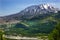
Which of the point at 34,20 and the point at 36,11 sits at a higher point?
the point at 36,11

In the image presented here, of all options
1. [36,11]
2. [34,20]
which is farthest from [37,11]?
[34,20]

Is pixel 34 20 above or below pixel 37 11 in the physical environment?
below

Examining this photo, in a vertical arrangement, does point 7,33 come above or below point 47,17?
below

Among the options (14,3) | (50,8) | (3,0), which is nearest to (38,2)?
(50,8)

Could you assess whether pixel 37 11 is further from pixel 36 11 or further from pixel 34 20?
pixel 34 20

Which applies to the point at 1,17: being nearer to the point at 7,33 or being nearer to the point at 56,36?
the point at 7,33

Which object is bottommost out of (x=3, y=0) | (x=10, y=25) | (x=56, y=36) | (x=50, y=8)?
(x=56, y=36)

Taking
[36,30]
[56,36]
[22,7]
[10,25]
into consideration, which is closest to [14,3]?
[22,7]

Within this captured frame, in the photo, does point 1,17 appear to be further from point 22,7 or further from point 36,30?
point 36,30

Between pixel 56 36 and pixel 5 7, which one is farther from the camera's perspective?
pixel 5 7
